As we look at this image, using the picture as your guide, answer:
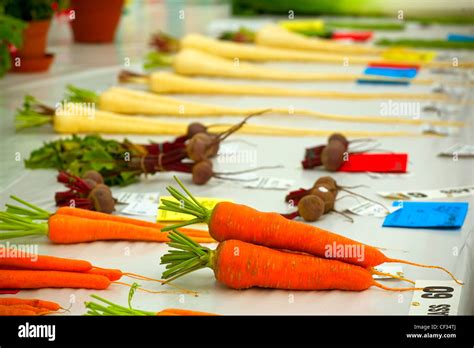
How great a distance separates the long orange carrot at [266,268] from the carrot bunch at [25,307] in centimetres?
33

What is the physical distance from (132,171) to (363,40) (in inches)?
151

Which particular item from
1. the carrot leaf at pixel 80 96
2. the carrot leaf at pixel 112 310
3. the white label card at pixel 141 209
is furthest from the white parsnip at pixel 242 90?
the carrot leaf at pixel 112 310

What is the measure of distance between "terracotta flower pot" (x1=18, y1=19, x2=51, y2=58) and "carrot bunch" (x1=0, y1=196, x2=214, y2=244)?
2.65m

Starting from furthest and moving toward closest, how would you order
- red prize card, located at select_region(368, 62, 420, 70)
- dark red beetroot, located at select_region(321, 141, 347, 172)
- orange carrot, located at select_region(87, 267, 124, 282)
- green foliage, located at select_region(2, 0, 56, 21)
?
1. red prize card, located at select_region(368, 62, 420, 70)
2. green foliage, located at select_region(2, 0, 56, 21)
3. dark red beetroot, located at select_region(321, 141, 347, 172)
4. orange carrot, located at select_region(87, 267, 124, 282)

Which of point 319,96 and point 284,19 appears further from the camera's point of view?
point 284,19

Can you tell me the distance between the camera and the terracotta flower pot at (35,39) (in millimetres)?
5520

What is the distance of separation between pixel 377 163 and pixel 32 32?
101 inches

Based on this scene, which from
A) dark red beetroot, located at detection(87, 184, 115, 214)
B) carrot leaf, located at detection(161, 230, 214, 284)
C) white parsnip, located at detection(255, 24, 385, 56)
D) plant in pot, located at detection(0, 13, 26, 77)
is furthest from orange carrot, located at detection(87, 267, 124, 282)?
white parsnip, located at detection(255, 24, 385, 56)

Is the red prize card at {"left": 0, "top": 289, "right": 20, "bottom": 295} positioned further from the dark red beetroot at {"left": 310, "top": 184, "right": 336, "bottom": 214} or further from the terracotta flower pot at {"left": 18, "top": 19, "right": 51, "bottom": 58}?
the terracotta flower pot at {"left": 18, "top": 19, "right": 51, "bottom": 58}

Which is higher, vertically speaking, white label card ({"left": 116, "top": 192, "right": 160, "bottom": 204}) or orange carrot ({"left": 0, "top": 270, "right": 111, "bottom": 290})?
white label card ({"left": 116, "top": 192, "right": 160, "bottom": 204})

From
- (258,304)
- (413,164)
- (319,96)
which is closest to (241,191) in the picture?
(413,164)

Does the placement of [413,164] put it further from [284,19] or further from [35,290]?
[284,19]

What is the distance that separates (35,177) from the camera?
3760 mm

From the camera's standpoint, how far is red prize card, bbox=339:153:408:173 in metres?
3.80
